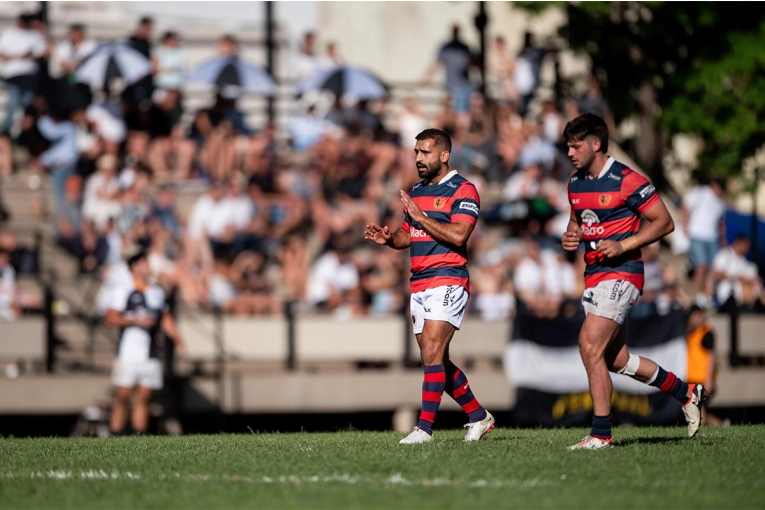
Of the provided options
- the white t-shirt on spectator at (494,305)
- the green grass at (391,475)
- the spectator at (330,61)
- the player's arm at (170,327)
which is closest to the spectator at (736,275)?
the white t-shirt on spectator at (494,305)

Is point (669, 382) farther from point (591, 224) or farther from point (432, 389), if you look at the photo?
point (432, 389)

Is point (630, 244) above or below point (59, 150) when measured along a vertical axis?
below

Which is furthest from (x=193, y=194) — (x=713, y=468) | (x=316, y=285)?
(x=713, y=468)

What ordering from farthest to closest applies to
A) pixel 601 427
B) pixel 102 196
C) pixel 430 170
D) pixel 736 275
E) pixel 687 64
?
pixel 687 64 < pixel 736 275 < pixel 102 196 < pixel 430 170 < pixel 601 427

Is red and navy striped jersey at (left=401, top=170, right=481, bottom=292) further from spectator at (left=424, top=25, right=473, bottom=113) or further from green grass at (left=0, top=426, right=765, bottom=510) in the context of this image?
spectator at (left=424, top=25, right=473, bottom=113)

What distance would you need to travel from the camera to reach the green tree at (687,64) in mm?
23156

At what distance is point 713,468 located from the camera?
7.50 meters

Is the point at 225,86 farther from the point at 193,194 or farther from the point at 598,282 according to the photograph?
the point at 598,282

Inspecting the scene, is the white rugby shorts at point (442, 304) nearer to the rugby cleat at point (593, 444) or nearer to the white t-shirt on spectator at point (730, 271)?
the rugby cleat at point (593, 444)

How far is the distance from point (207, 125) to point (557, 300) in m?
→ 6.53

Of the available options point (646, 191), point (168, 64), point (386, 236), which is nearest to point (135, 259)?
point (168, 64)

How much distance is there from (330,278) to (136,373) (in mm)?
3668

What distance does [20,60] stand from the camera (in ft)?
64.3

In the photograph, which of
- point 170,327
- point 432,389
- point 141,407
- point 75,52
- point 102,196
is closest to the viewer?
point 432,389
